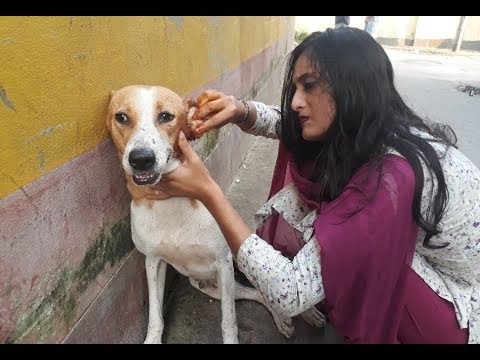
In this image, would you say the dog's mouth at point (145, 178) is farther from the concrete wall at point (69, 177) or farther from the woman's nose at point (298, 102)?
the woman's nose at point (298, 102)

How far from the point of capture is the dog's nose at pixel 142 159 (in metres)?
1.48

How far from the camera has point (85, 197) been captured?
162 centimetres

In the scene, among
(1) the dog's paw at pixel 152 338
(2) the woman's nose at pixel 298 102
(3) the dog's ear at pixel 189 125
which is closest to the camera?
(2) the woman's nose at pixel 298 102

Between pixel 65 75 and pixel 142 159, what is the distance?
40cm

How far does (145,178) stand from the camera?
154cm

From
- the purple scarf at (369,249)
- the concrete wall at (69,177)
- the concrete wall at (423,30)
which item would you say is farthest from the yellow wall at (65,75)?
the concrete wall at (423,30)

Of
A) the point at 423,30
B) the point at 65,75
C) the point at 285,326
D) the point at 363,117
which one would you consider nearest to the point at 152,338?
the point at 285,326

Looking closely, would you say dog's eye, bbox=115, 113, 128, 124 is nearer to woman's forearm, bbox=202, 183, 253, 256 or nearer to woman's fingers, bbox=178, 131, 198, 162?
woman's fingers, bbox=178, 131, 198, 162

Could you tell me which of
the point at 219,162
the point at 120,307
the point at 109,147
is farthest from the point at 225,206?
the point at 219,162

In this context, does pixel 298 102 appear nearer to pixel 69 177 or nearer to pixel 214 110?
pixel 214 110

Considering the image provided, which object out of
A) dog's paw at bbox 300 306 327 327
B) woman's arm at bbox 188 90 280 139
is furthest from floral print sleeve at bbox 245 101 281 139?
dog's paw at bbox 300 306 327 327

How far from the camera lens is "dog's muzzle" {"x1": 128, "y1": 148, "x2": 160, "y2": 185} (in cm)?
148

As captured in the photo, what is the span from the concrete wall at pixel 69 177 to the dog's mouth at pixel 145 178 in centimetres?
23

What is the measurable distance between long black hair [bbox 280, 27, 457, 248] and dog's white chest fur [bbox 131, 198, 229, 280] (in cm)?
65
